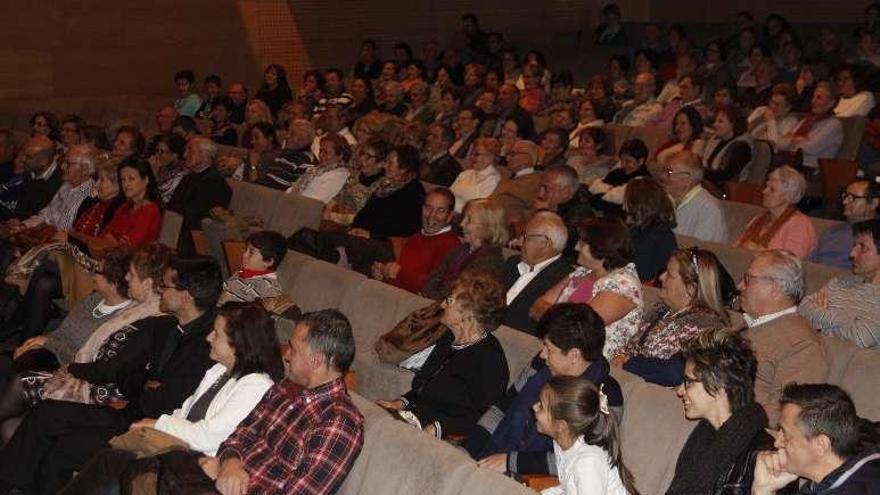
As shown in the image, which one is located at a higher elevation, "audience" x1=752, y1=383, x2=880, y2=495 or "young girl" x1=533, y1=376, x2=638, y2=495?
"audience" x1=752, y1=383, x2=880, y2=495

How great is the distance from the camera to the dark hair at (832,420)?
303 cm

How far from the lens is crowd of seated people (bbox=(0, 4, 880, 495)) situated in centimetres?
Answer: 350

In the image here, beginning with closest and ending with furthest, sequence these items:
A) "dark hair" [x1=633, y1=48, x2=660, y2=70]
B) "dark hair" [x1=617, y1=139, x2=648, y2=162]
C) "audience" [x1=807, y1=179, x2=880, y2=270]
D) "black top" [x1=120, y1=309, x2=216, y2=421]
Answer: "black top" [x1=120, y1=309, x2=216, y2=421], "audience" [x1=807, y1=179, x2=880, y2=270], "dark hair" [x1=617, y1=139, x2=648, y2=162], "dark hair" [x1=633, y1=48, x2=660, y2=70]

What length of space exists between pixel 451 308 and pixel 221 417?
0.88 metres

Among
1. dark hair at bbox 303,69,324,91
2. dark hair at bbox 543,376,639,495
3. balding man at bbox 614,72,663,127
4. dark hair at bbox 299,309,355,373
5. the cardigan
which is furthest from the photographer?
dark hair at bbox 303,69,324,91

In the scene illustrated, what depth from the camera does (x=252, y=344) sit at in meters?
4.17

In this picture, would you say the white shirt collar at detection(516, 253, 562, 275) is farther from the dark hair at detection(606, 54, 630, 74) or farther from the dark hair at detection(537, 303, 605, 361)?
the dark hair at detection(606, 54, 630, 74)

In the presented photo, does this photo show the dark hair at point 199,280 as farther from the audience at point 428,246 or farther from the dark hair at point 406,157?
the dark hair at point 406,157

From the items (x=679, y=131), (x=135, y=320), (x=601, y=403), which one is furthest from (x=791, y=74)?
(x=601, y=403)

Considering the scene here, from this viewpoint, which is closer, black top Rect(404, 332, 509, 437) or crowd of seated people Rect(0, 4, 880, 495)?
crowd of seated people Rect(0, 4, 880, 495)

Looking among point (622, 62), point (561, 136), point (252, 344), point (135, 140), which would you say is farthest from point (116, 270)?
point (622, 62)

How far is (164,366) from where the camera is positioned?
15.9 ft

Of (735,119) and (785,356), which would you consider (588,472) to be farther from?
(735,119)

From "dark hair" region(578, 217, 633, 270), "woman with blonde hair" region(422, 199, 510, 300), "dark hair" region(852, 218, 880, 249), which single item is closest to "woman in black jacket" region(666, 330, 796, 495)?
"dark hair" region(578, 217, 633, 270)
